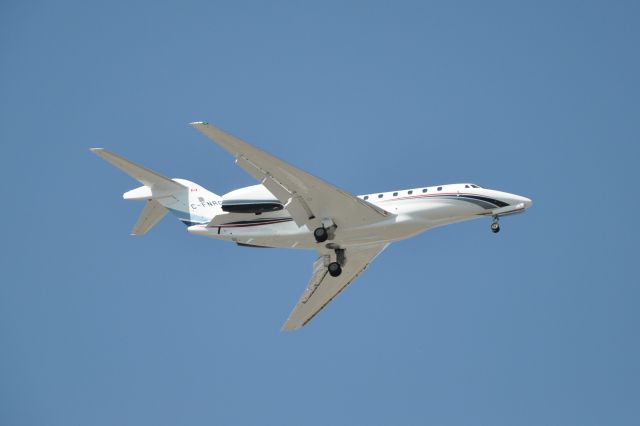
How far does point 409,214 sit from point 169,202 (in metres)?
9.70

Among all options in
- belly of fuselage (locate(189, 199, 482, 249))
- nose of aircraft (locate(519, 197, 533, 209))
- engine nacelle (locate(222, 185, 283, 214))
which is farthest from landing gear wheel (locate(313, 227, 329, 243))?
nose of aircraft (locate(519, 197, 533, 209))

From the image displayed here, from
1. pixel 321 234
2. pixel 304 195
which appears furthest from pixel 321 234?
pixel 304 195

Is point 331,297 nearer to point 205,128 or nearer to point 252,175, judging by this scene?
point 252,175

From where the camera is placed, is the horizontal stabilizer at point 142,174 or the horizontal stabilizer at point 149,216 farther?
the horizontal stabilizer at point 149,216

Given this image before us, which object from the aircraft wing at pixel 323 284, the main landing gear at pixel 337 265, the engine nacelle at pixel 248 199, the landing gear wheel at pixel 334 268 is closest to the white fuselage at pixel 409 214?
the engine nacelle at pixel 248 199

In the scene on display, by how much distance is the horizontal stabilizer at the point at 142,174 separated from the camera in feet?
118

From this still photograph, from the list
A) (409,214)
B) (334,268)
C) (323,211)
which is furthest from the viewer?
(334,268)

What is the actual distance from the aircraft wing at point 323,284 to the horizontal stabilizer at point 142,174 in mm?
6609

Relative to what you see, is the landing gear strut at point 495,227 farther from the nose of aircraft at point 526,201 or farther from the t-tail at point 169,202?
the t-tail at point 169,202

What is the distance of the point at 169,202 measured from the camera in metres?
39.5

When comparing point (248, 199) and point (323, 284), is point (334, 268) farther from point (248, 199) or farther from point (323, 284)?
point (248, 199)

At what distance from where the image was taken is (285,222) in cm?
3728

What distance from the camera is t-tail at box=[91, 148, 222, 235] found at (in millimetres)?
39281

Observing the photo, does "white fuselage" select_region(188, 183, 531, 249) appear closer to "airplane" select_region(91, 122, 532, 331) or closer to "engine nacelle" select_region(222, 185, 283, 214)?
"airplane" select_region(91, 122, 532, 331)
